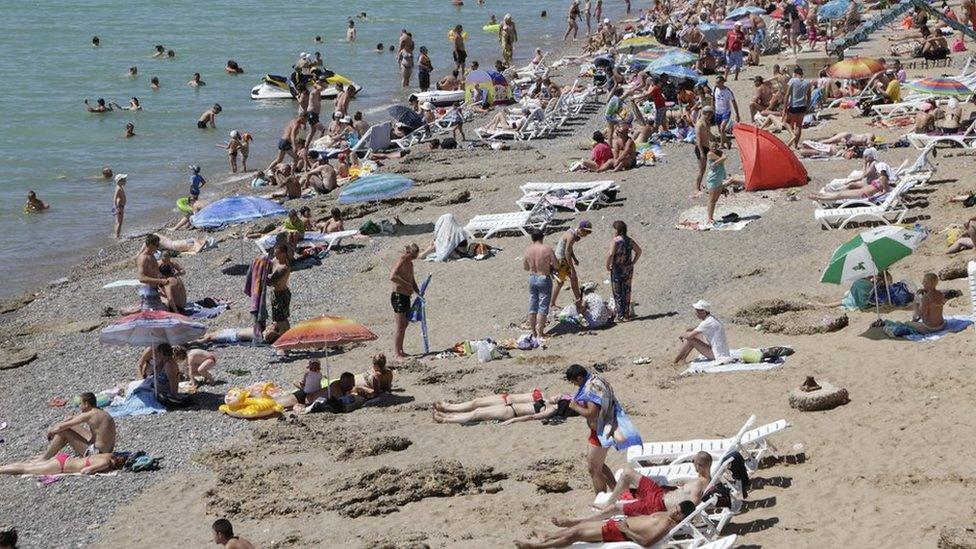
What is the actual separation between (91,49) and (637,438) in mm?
37771

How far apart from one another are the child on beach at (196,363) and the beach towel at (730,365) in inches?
176

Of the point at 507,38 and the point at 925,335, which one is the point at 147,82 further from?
the point at 925,335

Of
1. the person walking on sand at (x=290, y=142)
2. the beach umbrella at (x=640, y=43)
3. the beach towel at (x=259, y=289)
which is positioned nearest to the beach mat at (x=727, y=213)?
the beach towel at (x=259, y=289)

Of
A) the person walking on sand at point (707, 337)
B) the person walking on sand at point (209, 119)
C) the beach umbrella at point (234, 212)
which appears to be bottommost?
the person walking on sand at point (209, 119)

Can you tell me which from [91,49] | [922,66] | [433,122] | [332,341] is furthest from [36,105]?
[332,341]

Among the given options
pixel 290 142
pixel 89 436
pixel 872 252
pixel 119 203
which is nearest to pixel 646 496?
pixel 872 252

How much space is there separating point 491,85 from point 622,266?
14.4 metres

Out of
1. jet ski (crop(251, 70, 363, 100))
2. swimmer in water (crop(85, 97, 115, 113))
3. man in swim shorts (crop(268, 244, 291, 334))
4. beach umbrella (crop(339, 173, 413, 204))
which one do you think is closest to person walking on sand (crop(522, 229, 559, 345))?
man in swim shorts (crop(268, 244, 291, 334))

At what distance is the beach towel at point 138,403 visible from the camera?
1235 centimetres

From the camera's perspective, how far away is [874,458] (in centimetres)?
916

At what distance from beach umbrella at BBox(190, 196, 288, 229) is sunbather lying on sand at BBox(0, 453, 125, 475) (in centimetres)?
602

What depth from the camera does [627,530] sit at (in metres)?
8.02

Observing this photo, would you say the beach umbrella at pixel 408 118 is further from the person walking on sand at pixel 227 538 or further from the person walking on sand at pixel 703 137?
the person walking on sand at pixel 227 538

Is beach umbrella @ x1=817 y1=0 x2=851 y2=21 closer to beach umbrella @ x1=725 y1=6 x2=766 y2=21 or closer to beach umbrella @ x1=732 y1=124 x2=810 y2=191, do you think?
beach umbrella @ x1=725 y1=6 x2=766 y2=21
